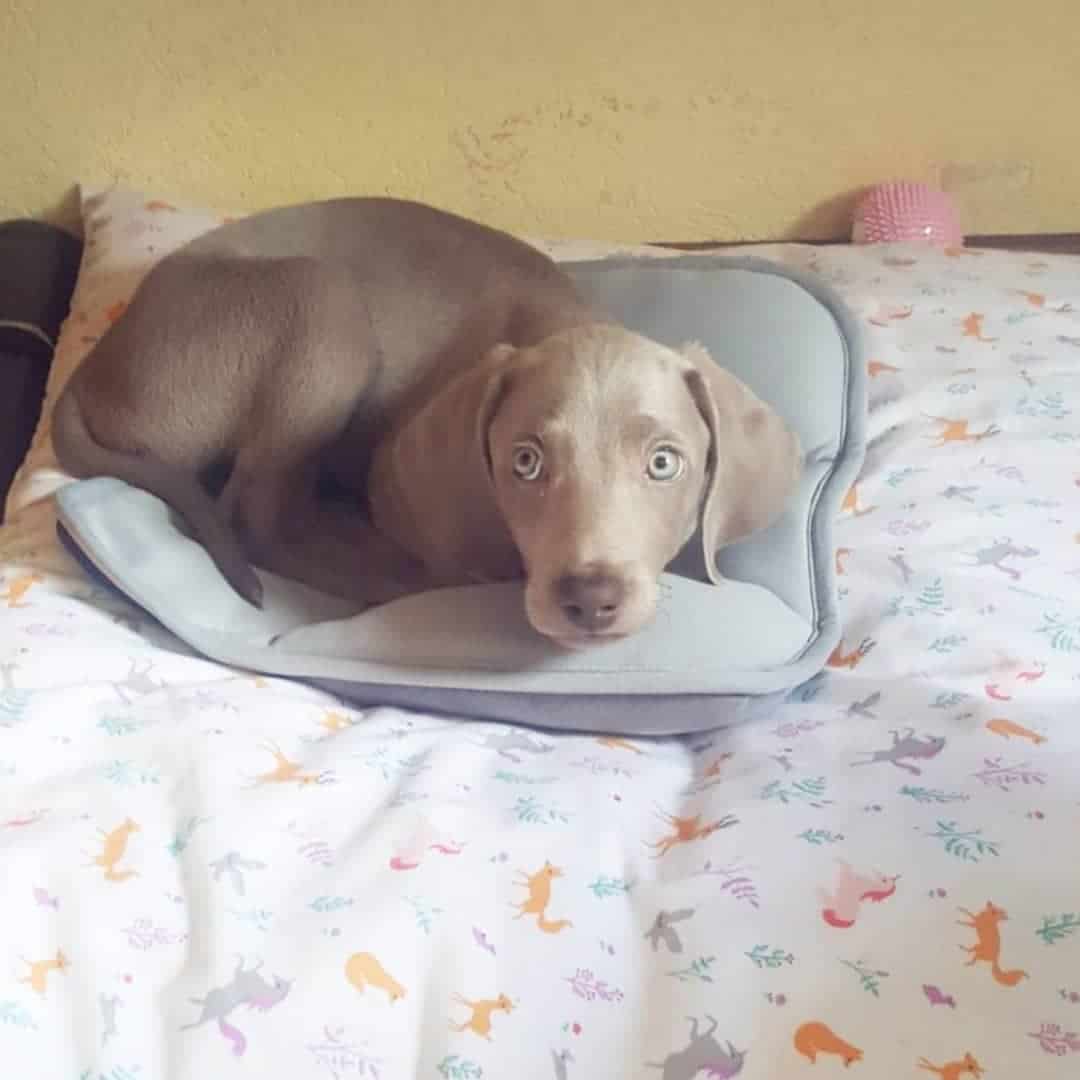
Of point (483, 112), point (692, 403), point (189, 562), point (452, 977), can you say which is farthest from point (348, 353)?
point (452, 977)

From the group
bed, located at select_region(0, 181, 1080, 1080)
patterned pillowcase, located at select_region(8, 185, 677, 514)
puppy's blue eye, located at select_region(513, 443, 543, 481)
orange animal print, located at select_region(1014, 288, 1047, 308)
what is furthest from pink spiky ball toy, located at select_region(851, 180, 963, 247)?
puppy's blue eye, located at select_region(513, 443, 543, 481)

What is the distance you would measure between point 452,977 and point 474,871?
0.10m

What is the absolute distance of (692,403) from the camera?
139 centimetres

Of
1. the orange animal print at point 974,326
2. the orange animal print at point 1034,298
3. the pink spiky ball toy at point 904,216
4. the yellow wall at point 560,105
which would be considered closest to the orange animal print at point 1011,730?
the orange animal print at point 974,326

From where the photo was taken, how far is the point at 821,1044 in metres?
0.87

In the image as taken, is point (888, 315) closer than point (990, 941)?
No

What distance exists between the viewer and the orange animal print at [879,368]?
1873mm

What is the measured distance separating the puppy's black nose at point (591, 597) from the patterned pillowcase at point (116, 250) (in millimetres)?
888

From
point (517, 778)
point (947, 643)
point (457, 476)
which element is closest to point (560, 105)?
point (457, 476)

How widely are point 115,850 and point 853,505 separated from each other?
99cm

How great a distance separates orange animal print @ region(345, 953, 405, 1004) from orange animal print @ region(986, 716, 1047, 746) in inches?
22.5

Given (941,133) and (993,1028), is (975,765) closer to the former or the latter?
(993,1028)

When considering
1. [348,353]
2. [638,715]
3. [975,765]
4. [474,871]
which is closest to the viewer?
[474,871]

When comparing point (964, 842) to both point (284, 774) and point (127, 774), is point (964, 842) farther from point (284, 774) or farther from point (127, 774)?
point (127, 774)
